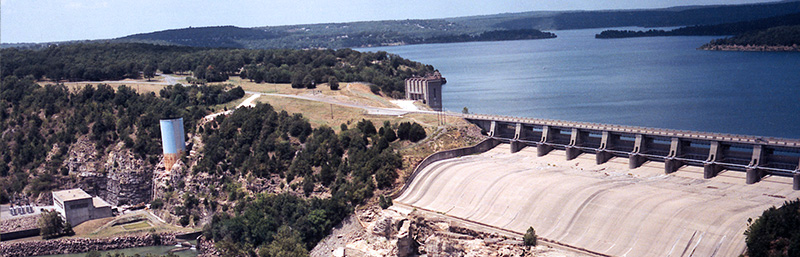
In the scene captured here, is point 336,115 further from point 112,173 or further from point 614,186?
point 614,186

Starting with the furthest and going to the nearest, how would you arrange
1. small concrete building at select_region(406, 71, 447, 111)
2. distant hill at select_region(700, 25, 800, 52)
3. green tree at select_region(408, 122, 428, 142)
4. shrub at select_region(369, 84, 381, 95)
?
distant hill at select_region(700, 25, 800, 52) < shrub at select_region(369, 84, 381, 95) < small concrete building at select_region(406, 71, 447, 111) < green tree at select_region(408, 122, 428, 142)

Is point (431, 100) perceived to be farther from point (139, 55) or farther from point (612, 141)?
point (139, 55)

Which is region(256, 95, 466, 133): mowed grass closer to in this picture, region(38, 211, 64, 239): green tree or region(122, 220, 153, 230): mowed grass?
region(122, 220, 153, 230): mowed grass

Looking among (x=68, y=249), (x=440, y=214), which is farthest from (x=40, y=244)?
(x=440, y=214)

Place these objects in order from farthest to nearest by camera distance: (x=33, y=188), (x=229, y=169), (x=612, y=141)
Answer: (x=33, y=188), (x=229, y=169), (x=612, y=141)

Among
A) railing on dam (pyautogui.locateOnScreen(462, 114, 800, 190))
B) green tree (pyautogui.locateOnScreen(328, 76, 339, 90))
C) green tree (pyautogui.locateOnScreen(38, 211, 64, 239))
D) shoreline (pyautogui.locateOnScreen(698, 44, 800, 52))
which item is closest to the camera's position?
railing on dam (pyautogui.locateOnScreen(462, 114, 800, 190))

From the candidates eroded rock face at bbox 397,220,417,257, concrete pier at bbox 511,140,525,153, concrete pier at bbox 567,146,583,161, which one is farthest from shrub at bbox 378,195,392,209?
concrete pier at bbox 567,146,583,161

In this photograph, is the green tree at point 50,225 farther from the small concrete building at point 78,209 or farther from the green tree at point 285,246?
the green tree at point 285,246
